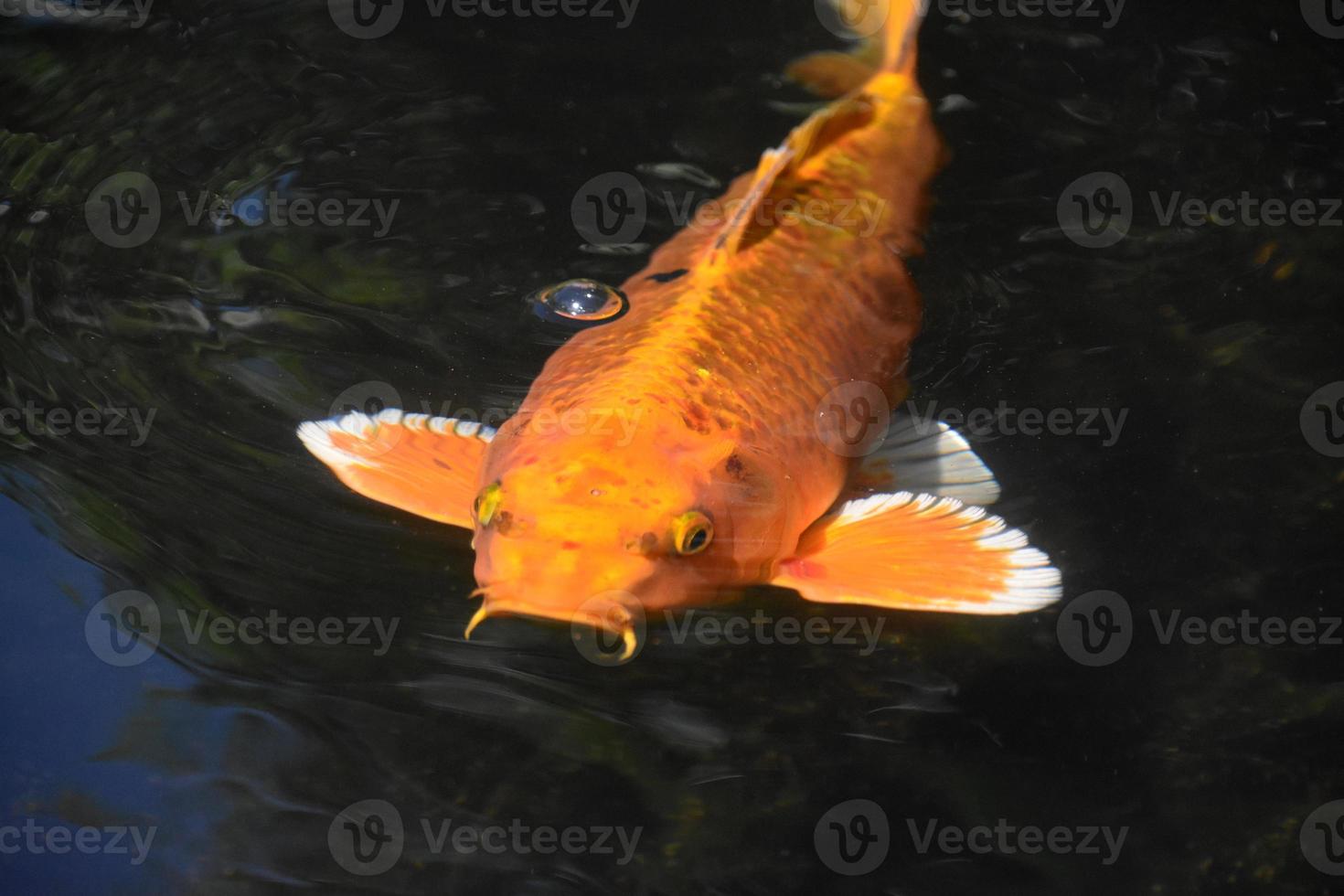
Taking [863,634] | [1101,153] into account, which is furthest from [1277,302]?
[863,634]

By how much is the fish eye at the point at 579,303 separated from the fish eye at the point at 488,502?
148 cm

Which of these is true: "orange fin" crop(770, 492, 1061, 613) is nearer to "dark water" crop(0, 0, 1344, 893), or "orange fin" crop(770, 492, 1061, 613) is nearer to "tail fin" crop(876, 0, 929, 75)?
"dark water" crop(0, 0, 1344, 893)

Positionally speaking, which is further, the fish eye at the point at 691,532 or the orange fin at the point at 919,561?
the orange fin at the point at 919,561

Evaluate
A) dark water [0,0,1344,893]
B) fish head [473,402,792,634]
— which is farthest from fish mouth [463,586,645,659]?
dark water [0,0,1344,893]

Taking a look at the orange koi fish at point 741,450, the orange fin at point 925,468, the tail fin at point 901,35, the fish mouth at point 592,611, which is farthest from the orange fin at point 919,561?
the tail fin at point 901,35

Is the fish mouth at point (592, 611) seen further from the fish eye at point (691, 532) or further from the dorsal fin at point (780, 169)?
the dorsal fin at point (780, 169)

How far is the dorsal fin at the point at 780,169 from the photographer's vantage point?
4.20 metres

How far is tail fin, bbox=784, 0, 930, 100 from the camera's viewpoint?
214 inches

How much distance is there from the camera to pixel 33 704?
333 centimetres

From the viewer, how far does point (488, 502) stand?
331 centimetres

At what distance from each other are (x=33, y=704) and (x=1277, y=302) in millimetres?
5030

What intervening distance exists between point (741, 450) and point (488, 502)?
835 mm

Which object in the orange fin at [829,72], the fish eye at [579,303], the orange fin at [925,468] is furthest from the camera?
the orange fin at [829,72]

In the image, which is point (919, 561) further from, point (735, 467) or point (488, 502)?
point (488, 502)
